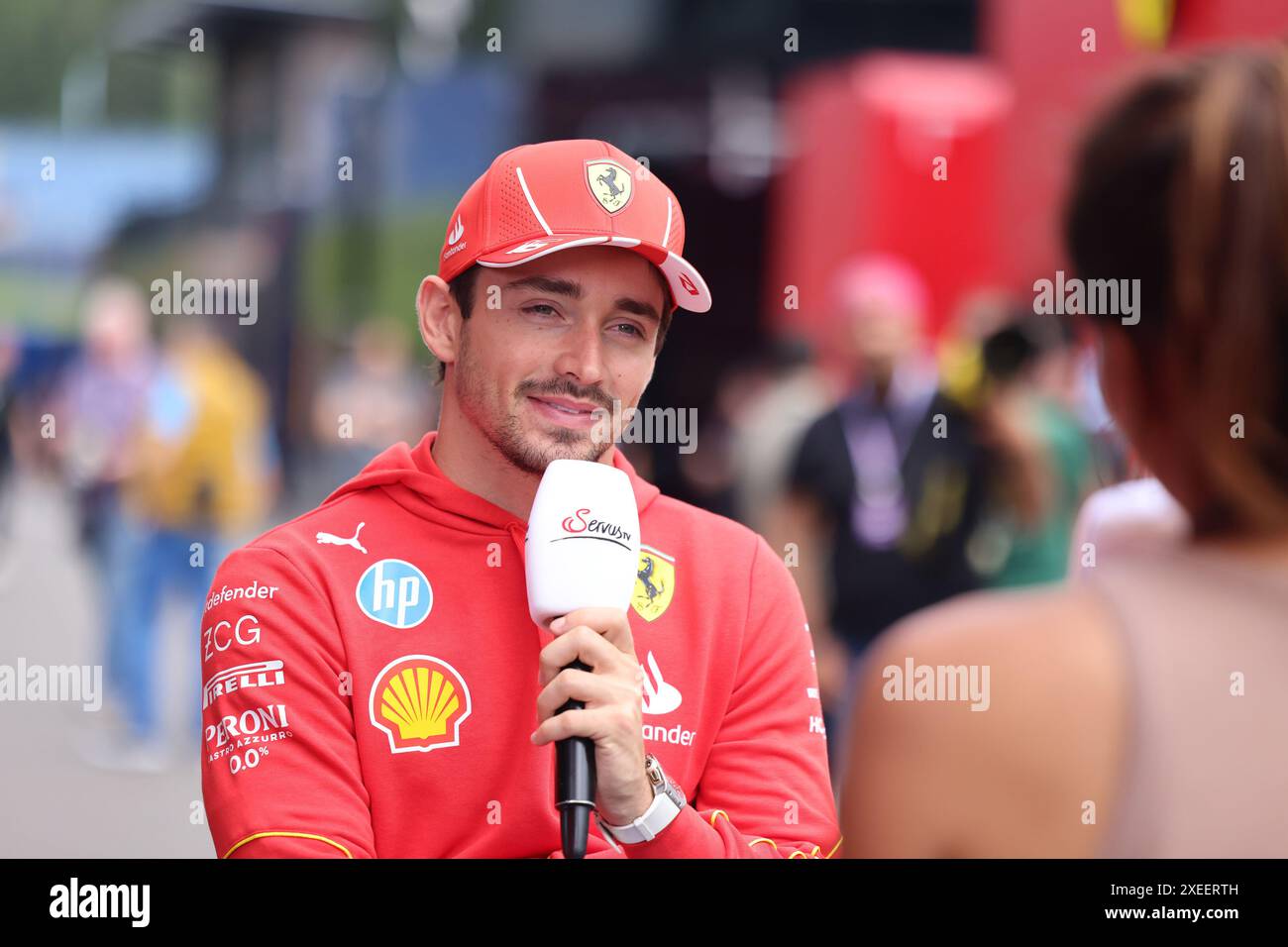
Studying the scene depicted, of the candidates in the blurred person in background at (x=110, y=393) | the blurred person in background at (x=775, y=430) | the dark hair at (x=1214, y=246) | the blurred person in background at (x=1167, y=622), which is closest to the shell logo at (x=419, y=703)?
the blurred person in background at (x=1167, y=622)

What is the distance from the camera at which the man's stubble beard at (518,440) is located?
2.43m

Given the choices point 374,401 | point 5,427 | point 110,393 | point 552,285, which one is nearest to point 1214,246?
point 552,285

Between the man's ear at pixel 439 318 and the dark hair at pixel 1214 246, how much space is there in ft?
4.13

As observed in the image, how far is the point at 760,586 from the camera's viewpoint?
257 centimetres

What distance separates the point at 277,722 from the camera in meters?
2.24

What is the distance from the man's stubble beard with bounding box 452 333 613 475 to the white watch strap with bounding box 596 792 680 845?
1.80 feet

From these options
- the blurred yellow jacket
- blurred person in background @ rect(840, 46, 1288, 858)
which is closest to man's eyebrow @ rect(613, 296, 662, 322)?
blurred person in background @ rect(840, 46, 1288, 858)

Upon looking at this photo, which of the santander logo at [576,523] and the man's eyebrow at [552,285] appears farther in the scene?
the man's eyebrow at [552,285]

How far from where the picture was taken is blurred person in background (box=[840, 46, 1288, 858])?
1.45 m

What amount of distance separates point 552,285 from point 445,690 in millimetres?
609

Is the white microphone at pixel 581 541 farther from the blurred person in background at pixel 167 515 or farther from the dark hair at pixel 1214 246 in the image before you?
the blurred person in background at pixel 167 515

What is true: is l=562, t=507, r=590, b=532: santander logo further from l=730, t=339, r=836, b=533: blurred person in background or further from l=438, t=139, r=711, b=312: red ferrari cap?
l=730, t=339, r=836, b=533: blurred person in background
